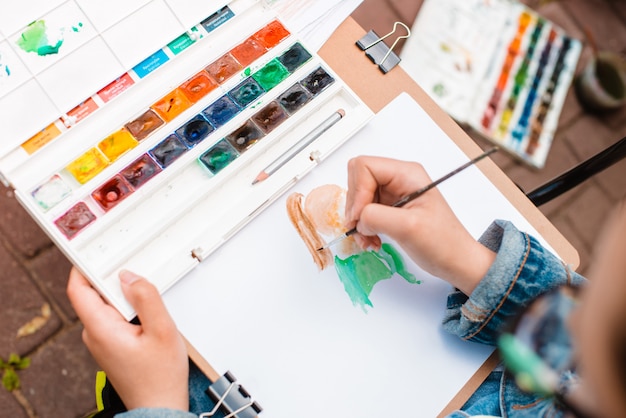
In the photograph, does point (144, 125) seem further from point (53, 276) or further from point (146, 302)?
point (53, 276)

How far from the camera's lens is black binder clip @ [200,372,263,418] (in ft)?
2.85

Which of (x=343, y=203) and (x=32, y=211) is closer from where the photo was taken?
(x=32, y=211)

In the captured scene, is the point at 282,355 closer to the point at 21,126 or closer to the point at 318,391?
the point at 318,391

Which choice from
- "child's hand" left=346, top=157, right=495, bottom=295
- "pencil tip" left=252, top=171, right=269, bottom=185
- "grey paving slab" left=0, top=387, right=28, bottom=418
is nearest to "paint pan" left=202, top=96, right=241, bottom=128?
"pencil tip" left=252, top=171, right=269, bottom=185

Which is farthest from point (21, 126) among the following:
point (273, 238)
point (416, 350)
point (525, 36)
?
point (525, 36)

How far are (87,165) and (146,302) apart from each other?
24 centimetres

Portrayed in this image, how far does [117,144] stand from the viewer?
859mm

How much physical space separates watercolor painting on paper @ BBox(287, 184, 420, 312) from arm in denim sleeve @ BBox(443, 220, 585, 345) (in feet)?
0.39

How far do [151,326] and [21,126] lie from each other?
37 centimetres

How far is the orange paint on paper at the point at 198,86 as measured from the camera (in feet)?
2.95

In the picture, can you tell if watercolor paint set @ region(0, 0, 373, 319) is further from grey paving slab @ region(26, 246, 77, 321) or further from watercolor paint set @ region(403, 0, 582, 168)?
watercolor paint set @ region(403, 0, 582, 168)

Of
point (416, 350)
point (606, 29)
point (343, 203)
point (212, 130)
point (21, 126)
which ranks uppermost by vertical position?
point (21, 126)

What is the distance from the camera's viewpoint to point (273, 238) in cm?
93

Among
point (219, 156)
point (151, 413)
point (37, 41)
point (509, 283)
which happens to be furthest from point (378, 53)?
point (151, 413)
